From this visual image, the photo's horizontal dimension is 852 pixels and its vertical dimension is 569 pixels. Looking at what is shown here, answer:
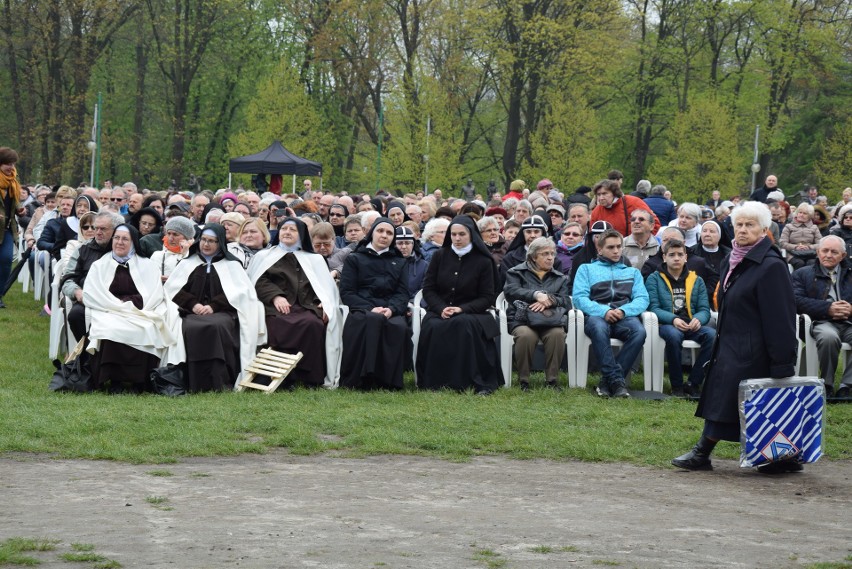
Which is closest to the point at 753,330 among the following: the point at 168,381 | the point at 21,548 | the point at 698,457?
the point at 698,457

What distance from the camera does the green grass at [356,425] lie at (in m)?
8.32

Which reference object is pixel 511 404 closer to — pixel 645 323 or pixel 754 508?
pixel 645 323

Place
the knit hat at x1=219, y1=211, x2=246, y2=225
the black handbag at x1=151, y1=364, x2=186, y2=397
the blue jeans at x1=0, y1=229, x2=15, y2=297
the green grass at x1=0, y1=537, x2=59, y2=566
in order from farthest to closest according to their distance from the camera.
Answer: the blue jeans at x1=0, y1=229, x2=15, y2=297 → the knit hat at x1=219, y1=211, x2=246, y2=225 → the black handbag at x1=151, y1=364, x2=186, y2=397 → the green grass at x1=0, y1=537, x2=59, y2=566

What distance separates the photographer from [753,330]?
778 centimetres

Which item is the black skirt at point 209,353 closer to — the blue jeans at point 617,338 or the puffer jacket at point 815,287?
the blue jeans at point 617,338

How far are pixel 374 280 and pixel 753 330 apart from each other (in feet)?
15.5

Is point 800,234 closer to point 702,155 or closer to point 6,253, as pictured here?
point 6,253

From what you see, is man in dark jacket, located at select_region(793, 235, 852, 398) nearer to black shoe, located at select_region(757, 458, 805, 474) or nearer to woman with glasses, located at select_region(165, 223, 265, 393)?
black shoe, located at select_region(757, 458, 805, 474)

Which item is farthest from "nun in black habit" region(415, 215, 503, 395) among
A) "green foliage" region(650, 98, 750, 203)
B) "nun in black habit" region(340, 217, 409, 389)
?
"green foliage" region(650, 98, 750, 203)

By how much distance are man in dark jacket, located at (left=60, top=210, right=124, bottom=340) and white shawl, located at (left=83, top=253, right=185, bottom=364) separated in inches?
11.9

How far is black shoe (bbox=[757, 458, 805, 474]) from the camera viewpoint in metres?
7.92

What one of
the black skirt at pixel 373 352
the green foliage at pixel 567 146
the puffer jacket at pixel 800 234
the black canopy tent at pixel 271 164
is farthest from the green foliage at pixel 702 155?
the black skirt at pixel 373 352

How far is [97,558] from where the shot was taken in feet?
17.6

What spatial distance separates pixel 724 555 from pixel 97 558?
2.83 meters
